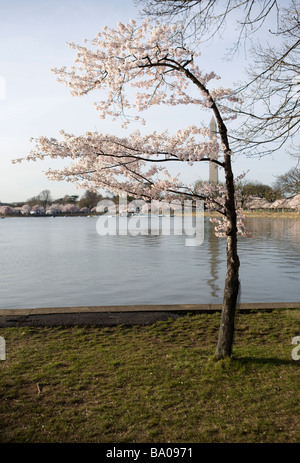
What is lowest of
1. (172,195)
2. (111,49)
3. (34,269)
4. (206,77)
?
(34,269)

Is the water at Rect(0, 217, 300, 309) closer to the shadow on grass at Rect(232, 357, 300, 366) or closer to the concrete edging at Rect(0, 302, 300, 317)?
the concrete edging at Rect(0, 302, 300, 317)

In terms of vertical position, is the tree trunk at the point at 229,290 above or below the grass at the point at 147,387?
above

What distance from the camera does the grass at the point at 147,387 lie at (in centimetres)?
471

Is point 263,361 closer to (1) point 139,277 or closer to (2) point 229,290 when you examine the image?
(2) point 229,290

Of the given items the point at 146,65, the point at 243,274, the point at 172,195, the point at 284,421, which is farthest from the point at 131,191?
the point at 243,274

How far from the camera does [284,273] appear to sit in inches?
739

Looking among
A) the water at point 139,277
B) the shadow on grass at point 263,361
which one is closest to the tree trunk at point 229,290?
the shadow on grass at point 263,361

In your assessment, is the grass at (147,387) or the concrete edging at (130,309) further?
the concrete edging at (130,309)

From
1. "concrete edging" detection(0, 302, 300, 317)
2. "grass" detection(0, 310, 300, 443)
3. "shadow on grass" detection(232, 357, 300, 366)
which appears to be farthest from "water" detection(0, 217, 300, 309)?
"shadow on grass" detection(232, 357, 300, 366)

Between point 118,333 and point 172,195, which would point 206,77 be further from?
point 118,333

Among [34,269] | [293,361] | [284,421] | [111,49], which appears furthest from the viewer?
[34,269]

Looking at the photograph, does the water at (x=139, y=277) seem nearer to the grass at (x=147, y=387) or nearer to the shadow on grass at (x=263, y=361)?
the grass at (x=147, y=387)

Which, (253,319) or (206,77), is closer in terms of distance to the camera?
(206,77)

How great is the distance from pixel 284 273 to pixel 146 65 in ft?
47.2
